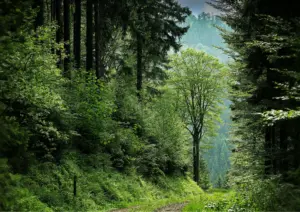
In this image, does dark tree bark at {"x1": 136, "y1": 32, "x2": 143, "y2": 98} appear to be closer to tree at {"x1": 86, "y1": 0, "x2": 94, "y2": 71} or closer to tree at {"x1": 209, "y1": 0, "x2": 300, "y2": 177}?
tree at {"x1": 86, "y1": 0, "x2": 94, "y2": 71}

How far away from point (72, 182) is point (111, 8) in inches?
525

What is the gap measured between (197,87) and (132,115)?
19.1 m

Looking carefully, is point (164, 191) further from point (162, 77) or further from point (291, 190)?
point (291, 190)

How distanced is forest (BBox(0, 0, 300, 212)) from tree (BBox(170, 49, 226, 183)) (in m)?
9.52

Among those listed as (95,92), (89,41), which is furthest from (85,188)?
(89,41)

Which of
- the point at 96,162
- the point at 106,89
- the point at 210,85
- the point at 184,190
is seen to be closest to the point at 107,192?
the point at 96,162

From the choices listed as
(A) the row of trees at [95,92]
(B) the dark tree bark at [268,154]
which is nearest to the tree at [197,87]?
(A) the row of trees at [95,92]

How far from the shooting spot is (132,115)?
75.0 ft

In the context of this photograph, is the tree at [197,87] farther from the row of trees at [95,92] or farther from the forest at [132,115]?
the forest at [132,115]

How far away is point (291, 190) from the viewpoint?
7.71 metres

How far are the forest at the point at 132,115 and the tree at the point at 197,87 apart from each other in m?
9.52

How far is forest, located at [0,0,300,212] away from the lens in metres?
8.05

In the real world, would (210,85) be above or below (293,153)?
above

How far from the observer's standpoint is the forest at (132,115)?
8047 millimetres
